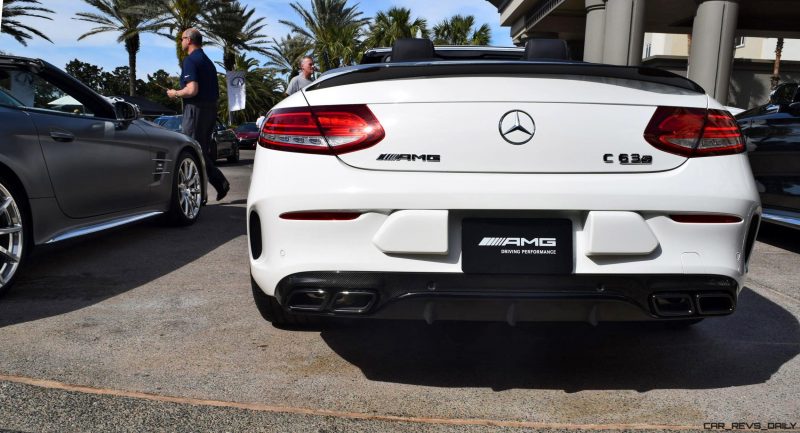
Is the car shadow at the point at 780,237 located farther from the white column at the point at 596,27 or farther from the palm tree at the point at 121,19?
the palm tree at the point at 121,19

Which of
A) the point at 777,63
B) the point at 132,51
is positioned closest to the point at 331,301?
the point at 132,51

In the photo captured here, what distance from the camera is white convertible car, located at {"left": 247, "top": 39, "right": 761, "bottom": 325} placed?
235 centimetres

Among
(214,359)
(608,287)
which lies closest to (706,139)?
(608,287)

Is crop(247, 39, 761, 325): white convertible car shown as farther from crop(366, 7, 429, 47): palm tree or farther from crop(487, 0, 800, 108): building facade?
crop(366, 7, 429, 47): palm tree

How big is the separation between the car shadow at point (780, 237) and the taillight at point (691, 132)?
12.1ft

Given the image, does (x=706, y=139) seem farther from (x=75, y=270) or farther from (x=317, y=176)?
(x=75, y=270)

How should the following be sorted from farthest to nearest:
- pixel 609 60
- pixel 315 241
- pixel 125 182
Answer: pixel 609 60, pixel 125 182, pixel 315 241

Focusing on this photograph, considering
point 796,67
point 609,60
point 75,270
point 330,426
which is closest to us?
point 330,426

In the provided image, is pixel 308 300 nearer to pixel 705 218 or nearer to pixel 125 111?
pixel 705 218

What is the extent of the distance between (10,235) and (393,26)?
39.0m

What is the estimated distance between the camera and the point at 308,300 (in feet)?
8.11

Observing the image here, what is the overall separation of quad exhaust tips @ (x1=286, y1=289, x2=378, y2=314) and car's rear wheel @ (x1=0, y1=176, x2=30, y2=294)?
80.4 inches

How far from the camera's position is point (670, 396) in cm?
259

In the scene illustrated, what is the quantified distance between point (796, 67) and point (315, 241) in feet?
129
